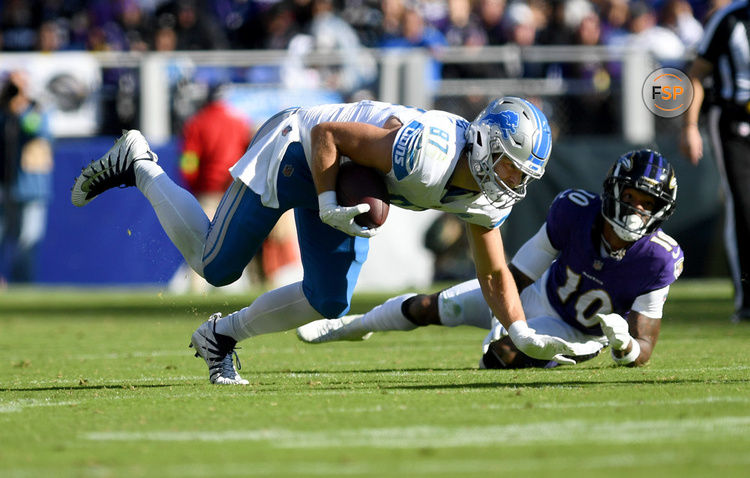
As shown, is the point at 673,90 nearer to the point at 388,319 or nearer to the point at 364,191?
the point at 388,319

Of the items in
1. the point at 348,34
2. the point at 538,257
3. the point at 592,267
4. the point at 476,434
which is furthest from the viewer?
the point at 348,34

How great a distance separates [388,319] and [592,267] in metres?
0.97

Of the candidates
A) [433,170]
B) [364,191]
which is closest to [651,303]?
[433,170]

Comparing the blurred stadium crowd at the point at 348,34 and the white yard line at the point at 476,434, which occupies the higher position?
the white yard line at the point at 476,434

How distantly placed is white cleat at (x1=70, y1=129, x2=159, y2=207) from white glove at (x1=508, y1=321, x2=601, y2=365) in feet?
5.69

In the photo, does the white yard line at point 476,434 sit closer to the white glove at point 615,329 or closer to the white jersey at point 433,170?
the white glove at point 615,329

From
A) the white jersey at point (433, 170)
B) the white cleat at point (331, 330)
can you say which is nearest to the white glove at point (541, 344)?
the white jersey at point (433, 170)

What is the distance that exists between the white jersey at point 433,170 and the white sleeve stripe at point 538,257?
2.82ft

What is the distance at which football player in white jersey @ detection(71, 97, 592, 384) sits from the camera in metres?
4.36

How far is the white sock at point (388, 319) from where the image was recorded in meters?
5.64

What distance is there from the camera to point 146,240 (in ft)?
17.4

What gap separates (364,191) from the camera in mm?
4375

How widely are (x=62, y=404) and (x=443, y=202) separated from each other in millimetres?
1541

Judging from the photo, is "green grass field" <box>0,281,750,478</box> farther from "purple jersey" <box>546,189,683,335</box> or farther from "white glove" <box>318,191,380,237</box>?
"white glove" <box>318,191,380,237</box>
